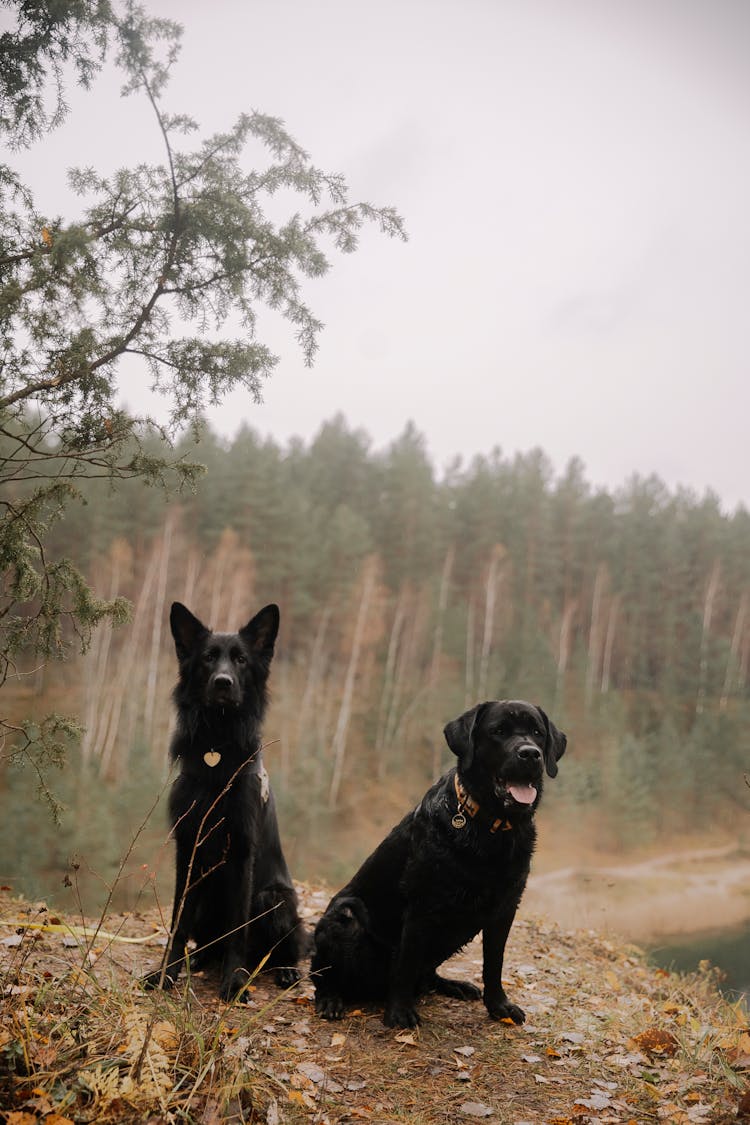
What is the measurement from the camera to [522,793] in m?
3.73

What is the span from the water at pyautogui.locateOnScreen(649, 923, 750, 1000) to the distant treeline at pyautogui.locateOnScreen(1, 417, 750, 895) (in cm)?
684

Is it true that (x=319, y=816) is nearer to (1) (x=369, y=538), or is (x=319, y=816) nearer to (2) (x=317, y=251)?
(1) (x=369, y=538)

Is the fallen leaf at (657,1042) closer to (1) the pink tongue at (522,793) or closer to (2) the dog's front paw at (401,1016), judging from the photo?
(2) the dog's front paw at (401,1016)

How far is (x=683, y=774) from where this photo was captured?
26.1 meters

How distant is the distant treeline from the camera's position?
2423 centimetres

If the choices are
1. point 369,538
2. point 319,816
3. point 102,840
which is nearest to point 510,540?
point 369,538

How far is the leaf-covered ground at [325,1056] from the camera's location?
225 centimetres

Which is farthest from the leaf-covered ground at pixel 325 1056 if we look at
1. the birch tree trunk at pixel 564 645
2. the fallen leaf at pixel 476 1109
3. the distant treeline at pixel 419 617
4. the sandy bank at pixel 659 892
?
the birch tree trunk at pixel 564 645

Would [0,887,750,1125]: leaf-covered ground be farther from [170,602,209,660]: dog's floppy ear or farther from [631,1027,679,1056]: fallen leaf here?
[170,602,209,660]: dog's floppy ear

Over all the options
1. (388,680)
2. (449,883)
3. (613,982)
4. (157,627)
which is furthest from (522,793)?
(388,680)

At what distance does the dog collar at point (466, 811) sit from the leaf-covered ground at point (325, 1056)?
1107mm

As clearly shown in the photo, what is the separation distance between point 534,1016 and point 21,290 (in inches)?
211

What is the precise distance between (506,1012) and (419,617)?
2636 cm

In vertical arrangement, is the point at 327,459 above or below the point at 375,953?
above
